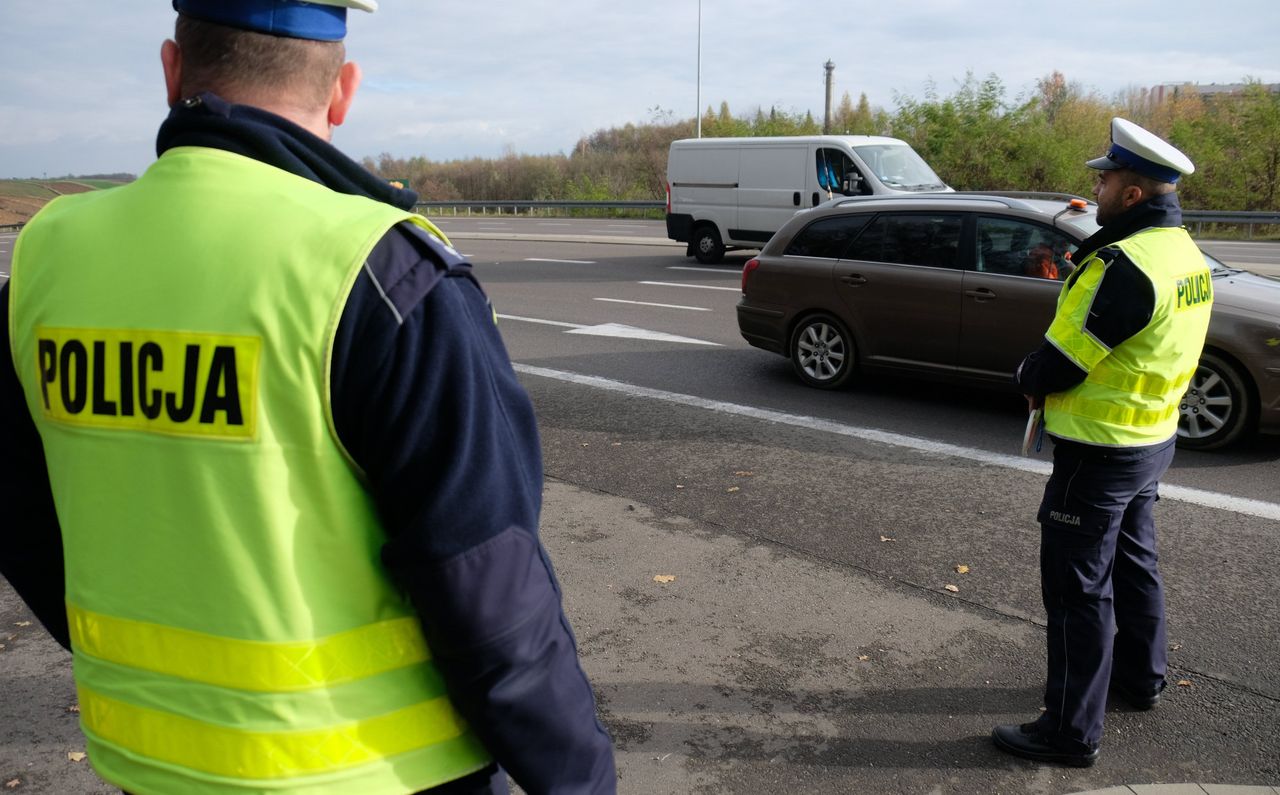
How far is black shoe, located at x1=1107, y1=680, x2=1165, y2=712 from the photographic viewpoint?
365cm

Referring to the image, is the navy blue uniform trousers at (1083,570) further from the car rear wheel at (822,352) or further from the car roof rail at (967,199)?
the car rear wheel at (822,352)

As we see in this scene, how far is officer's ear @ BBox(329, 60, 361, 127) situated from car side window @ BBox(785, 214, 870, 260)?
7.50 meters

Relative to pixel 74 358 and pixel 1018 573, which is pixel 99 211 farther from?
pixel 1018 573

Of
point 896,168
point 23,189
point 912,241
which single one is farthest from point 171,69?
point 23,189

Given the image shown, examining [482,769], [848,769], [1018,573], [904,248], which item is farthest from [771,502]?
[482,769]

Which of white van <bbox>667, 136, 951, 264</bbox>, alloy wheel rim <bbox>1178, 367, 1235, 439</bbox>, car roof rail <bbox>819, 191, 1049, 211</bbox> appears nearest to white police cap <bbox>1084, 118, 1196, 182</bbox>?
alloy wheel rim <bbox>1178, 367, 1235, 439</bbox>

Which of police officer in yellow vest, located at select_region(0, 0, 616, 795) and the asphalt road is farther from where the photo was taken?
the asphalt road

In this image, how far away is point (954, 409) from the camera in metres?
8.05

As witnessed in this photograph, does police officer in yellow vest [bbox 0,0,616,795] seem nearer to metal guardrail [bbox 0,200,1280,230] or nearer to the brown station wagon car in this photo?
the brown station wagon car

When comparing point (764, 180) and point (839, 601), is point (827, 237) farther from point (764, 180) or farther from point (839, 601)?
point (764, 180)

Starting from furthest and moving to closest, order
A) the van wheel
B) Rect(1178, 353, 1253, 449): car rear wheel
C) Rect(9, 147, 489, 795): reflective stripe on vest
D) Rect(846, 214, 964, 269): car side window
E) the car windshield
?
the van wheel, the car windshield, Rect(846, 214, 964, 269): car side window, Rect(1178, 353, 1253, 449): car rear wheel, Rect(9, 147, 489, 795): reflective stripe on vest

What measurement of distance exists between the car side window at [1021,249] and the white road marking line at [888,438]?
1.55 metres

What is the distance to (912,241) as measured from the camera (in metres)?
8.27

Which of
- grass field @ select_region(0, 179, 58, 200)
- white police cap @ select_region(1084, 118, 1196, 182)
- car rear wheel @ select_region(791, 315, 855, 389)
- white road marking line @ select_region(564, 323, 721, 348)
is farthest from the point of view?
grass field @ select_region(0, 179, 58, 200)
